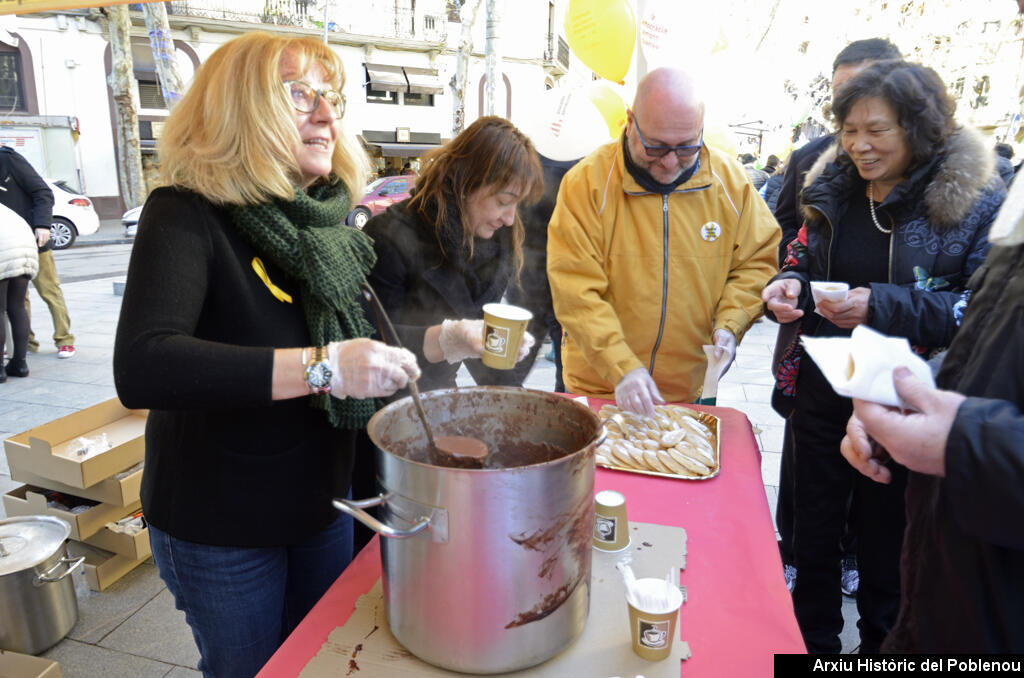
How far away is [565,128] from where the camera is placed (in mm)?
5109

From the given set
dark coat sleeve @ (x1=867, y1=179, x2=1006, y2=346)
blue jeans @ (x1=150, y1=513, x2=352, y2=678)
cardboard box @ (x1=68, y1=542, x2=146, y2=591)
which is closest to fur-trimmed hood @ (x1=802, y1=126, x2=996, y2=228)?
dark coat sleeve @ (x1=867, y1=179, x2=1006, y2=346)

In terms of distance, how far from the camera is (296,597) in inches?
59.9

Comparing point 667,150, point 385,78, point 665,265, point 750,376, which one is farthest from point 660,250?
point 385,78

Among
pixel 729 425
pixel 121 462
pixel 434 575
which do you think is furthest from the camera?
pixel 121 462

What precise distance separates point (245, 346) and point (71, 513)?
2.12 m

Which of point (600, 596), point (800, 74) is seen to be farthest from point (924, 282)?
point (800, 74)

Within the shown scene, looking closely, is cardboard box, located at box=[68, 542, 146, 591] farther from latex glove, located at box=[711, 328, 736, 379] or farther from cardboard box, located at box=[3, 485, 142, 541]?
latex glove, located at box=[711, 328, 736, 379]

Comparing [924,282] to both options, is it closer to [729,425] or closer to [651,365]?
[729,425]

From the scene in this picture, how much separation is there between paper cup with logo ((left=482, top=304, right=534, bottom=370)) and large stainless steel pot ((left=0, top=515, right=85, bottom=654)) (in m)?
1.82

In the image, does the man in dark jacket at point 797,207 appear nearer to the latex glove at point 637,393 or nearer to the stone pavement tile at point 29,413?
the latex glove at point 637,393

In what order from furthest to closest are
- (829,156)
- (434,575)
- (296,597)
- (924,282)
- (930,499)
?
(829,156) < (924,282) < (296,597) < (930,499) < (434,575)

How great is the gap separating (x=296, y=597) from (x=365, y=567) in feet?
1.13

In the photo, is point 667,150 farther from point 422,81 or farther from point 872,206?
point 422,81

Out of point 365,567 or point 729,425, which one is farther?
point 729,425
